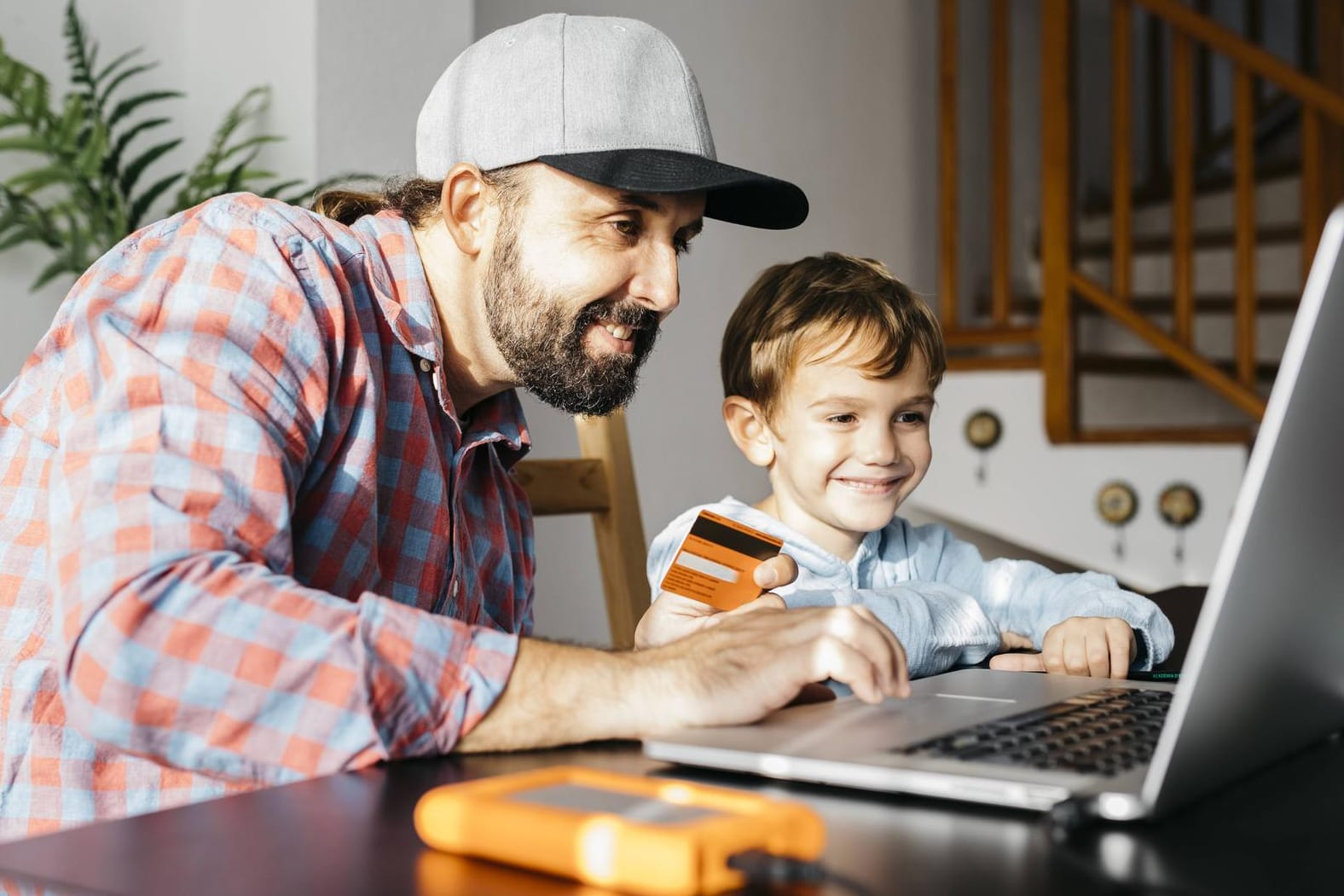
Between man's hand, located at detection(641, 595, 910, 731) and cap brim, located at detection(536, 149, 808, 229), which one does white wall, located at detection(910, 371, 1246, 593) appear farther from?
man's hand, located at detection(641, 595, 910, 731)

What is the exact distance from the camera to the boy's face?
142 cm

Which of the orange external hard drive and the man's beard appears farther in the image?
the man's beard

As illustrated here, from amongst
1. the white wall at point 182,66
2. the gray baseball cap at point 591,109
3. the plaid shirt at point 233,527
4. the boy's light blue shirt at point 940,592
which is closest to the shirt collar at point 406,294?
the plaid shirt at point 233,527

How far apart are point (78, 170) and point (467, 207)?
94 cm

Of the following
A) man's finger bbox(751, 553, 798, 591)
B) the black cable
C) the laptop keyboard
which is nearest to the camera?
the black cable

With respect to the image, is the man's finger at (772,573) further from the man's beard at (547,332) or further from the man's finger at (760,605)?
the man's beard at (547,332)

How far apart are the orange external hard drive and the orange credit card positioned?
1.26 feet

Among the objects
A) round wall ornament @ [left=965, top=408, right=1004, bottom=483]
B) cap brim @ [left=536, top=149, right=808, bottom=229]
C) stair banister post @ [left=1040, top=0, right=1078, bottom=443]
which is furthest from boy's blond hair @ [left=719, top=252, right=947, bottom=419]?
round wall ornament @ [left=965, top=408, right=1004, bottom=483]

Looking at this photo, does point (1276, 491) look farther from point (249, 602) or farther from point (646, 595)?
point (646, 595)

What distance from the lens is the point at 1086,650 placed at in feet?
3.52

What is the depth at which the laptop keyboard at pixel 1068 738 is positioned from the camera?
62 centimetres

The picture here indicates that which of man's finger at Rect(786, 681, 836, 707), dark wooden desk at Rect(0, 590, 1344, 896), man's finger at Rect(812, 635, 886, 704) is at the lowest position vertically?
man's finger at Rect(786, 681, 836, 707)

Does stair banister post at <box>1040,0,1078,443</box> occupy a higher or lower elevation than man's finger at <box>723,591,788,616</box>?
higher

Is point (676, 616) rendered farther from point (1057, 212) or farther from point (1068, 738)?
point (1057, 212)
